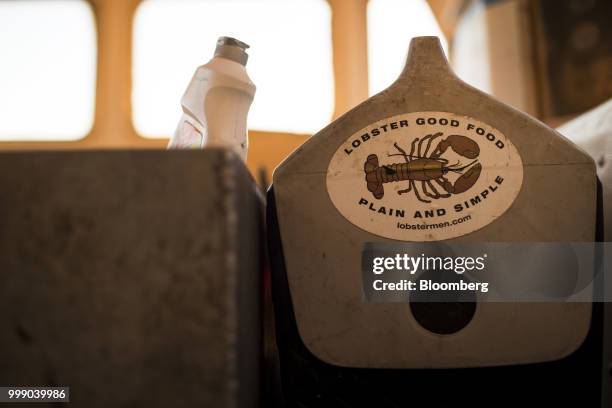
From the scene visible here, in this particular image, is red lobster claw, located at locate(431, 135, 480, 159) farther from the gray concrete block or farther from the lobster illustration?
the gray concrete block

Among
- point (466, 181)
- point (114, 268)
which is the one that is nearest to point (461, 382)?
point (466, 181)

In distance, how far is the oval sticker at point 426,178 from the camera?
45 centimetres

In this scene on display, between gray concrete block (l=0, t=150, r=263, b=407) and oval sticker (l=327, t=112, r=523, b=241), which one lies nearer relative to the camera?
gray concrete block (l=0, t=150, r=263, b=407)

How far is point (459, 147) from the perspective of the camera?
454 millimetres

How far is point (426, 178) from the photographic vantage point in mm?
452

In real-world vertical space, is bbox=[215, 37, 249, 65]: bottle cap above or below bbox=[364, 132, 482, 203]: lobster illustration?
above

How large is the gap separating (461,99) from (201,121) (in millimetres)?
268

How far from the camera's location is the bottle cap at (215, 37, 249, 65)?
1.80 feet

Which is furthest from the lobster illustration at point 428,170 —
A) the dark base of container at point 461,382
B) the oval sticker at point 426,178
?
the dark base of container at point 461,382

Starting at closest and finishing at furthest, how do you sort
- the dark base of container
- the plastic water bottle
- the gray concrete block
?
the gray concrete block < the dark base of container < the plastic water bottle

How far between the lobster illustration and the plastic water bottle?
163 millimetres

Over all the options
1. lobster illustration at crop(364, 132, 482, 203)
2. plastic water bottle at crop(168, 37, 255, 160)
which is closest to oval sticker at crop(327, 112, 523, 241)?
lobster illustration at crop(364, 132, 482, 203)

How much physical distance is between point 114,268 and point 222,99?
0.27 metres

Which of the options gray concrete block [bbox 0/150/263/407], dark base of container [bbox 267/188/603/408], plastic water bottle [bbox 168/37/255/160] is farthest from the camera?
plastic water bottle [bbox 168/37/255/160]
